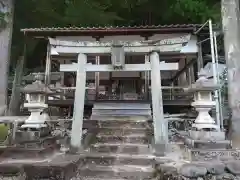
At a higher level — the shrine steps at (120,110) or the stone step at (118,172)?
the shrine steps at (120,110)

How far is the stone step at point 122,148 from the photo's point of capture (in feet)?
21.7

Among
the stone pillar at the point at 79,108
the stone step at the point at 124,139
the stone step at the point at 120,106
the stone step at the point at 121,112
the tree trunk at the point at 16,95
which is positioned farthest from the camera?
the tree trunk at the point at 16,95

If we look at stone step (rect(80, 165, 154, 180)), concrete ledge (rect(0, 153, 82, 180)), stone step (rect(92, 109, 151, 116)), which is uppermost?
stone step (rect(92, 109, 151, 116))

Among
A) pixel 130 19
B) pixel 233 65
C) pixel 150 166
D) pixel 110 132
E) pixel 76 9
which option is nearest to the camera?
pixel 150 166

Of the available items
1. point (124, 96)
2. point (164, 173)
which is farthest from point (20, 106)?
point (164, 173)

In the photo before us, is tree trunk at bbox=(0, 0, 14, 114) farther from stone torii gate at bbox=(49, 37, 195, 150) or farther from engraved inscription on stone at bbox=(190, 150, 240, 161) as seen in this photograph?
engraved inscription on stone at bbox=(190, 150, 240, 161)

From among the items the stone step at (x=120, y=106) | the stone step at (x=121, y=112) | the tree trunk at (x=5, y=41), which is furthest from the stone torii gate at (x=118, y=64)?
the tree trunk at (x=5, y=41)

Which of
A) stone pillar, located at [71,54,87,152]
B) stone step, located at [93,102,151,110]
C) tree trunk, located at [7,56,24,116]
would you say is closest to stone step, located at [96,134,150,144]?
stone pillar, located at [71,54,87,152]

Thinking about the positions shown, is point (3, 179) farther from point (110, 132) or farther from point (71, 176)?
point (110, 132)

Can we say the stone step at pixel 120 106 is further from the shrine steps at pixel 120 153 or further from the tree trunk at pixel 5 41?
the tree trunk at pixel 5 41

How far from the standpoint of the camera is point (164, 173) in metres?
4.89

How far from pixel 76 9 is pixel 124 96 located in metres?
4.93

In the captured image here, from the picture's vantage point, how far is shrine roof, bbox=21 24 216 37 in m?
9.95

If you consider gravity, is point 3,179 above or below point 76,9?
below
